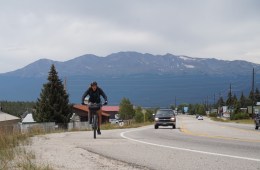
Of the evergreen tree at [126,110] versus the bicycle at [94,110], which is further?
the evergreen tree at [126,110]

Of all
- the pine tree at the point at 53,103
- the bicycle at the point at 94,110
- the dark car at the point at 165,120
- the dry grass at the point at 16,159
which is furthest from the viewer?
the pine tree at the point at 53,103

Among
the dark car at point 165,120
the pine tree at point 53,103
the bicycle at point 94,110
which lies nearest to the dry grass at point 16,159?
the bicycle at point 94,110

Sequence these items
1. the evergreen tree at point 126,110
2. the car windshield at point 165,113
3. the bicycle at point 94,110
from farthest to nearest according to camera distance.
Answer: the evergreen tree at point 126,110 < the car windshield at point 165,113 < the bicycle at point 94,110

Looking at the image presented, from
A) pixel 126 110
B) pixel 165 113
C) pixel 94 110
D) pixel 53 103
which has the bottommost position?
pixel 126 110

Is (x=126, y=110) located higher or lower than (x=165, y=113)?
lower

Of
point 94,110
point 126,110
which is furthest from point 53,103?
point 126,110

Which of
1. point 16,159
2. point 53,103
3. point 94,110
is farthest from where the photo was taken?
point 53,103

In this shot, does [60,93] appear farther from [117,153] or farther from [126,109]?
[126,109]

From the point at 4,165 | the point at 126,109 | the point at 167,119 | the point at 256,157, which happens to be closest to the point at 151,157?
the point at 256,157

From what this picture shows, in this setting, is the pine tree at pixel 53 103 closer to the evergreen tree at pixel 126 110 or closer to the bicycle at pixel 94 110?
the bicycle at pixel 94 110

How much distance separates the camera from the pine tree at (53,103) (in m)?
69.3

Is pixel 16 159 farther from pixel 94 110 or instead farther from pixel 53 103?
pixel 53 103

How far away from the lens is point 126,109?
16762cm

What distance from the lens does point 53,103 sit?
70438mm
